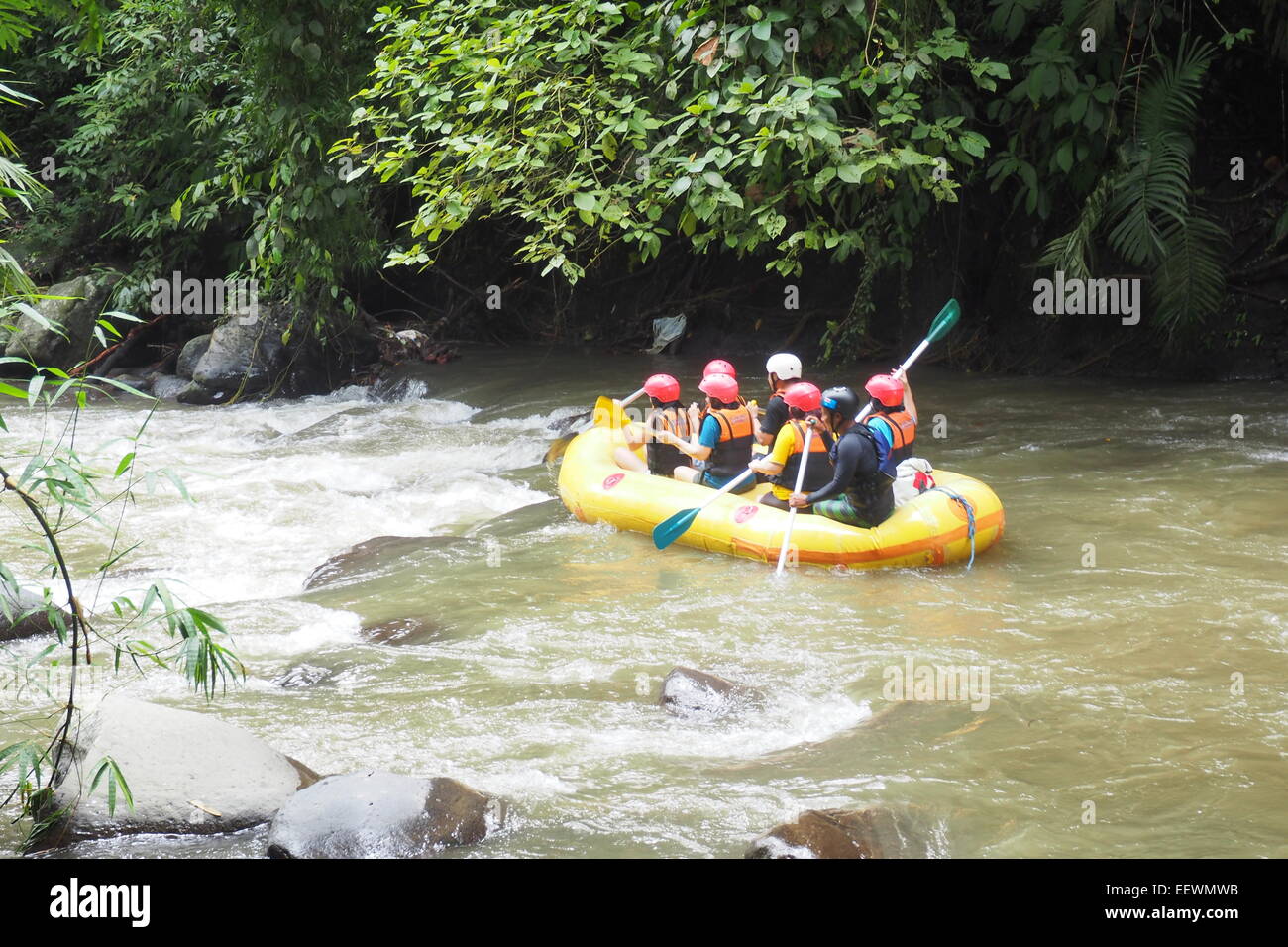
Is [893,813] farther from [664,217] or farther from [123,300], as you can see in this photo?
[123,300]

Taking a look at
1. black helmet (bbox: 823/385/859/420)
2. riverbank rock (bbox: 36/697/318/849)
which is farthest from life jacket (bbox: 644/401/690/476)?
riverbank rock (bbox: 36/697/318/849)

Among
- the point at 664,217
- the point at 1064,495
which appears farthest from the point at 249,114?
the point at 1064,495

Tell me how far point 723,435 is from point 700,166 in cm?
171

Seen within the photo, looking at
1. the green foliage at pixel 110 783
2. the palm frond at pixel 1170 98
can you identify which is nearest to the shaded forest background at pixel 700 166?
the palm frond at pixel 1170 98

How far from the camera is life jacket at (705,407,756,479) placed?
770 cm

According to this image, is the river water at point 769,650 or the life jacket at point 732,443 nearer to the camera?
the river water at point 769,650

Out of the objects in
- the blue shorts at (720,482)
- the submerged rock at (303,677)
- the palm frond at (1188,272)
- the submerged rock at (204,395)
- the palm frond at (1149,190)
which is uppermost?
the palm frond at (1149,190)

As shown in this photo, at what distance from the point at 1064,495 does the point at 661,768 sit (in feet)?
15.5

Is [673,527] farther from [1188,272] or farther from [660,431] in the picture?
[1188,272]

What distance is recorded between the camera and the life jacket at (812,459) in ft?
23.0

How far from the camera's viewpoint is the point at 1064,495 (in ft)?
26.1

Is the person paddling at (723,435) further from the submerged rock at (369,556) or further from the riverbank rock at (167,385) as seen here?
the riverbank rock at (167,385)

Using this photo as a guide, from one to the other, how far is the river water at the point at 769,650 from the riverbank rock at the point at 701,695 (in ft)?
0.29

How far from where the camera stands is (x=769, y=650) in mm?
5484
